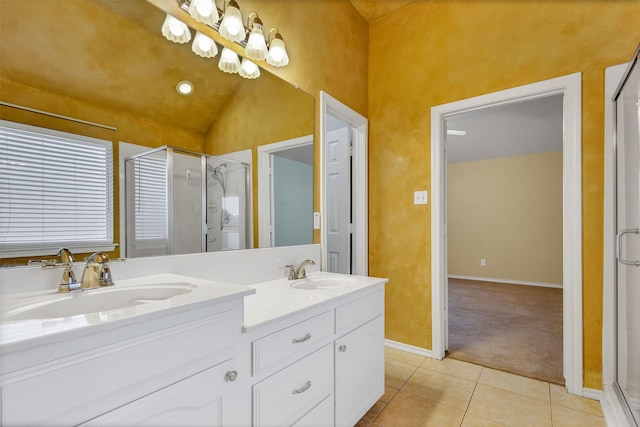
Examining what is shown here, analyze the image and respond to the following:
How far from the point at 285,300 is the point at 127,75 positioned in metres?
1.12

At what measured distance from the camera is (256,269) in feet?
5.58

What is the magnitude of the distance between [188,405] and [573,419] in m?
2.00

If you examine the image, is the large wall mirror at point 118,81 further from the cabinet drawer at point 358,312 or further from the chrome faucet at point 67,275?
the cabinet drawer at point 358,312

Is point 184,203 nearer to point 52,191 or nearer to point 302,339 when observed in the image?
point 52,191

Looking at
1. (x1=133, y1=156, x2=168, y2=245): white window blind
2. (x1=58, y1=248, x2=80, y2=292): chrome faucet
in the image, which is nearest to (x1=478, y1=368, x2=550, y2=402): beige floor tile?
(x1=133, y1=156, x2=168, y2=245): white window blind

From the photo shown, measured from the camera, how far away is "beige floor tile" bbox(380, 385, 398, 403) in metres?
1.86

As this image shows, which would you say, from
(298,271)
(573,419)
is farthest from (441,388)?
(298,271)

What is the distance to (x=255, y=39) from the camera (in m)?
1.67

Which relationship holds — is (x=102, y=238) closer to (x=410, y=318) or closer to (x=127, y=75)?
(x=127, y=75)

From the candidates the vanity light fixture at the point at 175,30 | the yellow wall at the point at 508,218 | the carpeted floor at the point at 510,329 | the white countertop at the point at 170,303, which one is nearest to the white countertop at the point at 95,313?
the white countertop at the point at 170,303

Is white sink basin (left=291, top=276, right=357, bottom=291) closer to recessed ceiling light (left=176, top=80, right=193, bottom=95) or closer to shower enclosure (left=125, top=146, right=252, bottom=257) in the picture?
shower enclosure (left=125, top=146, right=252, bottom=257)

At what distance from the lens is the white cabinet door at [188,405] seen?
0.74 meters

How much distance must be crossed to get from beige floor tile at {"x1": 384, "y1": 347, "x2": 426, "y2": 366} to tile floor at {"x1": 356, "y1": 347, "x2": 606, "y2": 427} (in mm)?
83

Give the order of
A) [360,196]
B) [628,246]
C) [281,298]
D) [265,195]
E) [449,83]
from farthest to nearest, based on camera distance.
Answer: [360,196] → [449,83] → [265,195] → [628,246] → [281,298]
